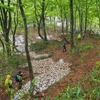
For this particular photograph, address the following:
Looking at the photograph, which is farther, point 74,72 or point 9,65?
point 9,65

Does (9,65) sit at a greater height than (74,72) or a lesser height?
greater

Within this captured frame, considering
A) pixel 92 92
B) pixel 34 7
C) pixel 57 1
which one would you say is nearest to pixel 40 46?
pixel 34 7

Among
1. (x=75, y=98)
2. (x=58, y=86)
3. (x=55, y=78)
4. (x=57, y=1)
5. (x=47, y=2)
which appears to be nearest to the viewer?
(x=75, y=98)

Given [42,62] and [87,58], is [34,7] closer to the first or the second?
[42,62]

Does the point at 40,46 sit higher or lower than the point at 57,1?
lower

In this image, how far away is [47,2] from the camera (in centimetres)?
1961

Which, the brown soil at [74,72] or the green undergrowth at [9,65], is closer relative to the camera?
the brown soil at [74,72]

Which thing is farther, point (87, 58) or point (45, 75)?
point (87, 58)

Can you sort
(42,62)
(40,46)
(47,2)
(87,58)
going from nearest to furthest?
(87,58) < (42,62) < (47,2) < (40,46)

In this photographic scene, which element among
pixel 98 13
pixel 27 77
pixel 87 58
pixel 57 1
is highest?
pixel 57 1

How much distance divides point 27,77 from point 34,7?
11.7 meters

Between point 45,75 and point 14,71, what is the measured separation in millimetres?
3343

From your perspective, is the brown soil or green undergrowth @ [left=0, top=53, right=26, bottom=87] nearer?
the brown soil

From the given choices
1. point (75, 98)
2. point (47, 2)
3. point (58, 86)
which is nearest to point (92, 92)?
point (75, 98)
